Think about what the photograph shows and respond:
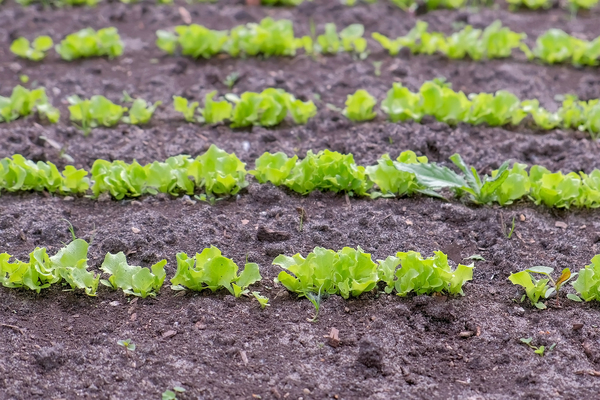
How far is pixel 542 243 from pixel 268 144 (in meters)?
1.70

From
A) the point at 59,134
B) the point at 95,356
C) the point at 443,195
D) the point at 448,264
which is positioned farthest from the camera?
the point at 59,134

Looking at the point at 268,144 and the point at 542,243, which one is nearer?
the point at 542,243

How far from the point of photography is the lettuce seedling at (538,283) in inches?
110

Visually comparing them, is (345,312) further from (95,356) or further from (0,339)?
(0,339)

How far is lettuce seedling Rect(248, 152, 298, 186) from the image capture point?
3547 mm

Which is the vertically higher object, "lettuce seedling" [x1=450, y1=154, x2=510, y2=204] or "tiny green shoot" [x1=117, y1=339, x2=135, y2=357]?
"lettuce seedling" [x1=450, y1=154, x2=510, y2=204]

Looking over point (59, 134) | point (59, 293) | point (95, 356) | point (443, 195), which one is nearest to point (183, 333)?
point (95, 356)

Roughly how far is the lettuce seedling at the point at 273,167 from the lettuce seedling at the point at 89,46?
228 cm

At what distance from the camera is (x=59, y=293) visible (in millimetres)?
2910

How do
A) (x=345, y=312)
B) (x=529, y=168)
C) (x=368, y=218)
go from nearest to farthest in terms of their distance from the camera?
(x=345, y=312), (x=368, y=218), (x=529, y=168)

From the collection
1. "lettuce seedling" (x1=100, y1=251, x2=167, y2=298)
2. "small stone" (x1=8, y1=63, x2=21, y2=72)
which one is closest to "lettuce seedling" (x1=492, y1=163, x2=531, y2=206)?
"lettuce seedling" (x1=100, y1=251, x2=167, y2=298)

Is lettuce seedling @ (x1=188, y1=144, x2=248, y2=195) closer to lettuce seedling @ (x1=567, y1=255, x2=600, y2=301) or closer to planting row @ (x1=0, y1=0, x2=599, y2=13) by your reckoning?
lettuce seedling @ (x1=567, y1=255, x2=600, y2=301)

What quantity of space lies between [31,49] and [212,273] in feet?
11.1

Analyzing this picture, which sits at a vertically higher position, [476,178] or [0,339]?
A: [476,178]
